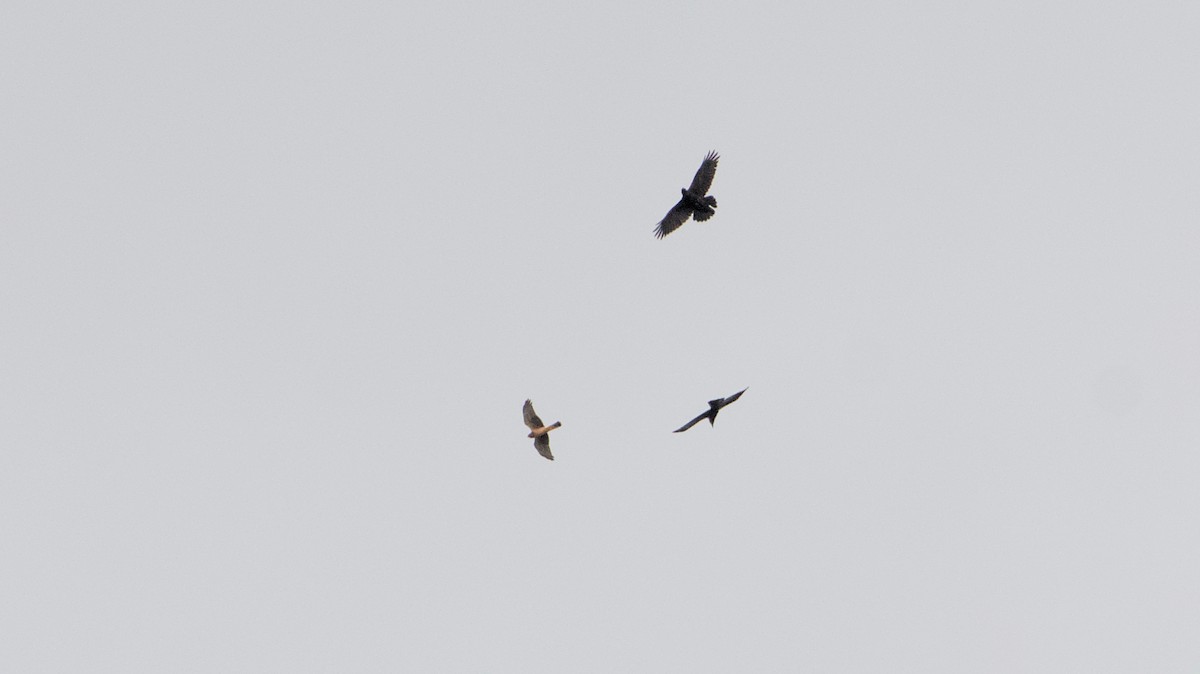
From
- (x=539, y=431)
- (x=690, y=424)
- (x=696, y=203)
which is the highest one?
(x=696, y=203)

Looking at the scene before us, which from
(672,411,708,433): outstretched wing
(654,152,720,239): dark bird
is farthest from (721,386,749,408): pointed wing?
(654,152,720,239): dark bird

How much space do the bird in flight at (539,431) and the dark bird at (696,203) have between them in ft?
37.0

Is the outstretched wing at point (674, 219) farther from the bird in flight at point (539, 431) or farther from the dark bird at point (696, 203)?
the bird in flight at point (539, 431)

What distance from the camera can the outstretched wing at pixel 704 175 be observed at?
1896 inches

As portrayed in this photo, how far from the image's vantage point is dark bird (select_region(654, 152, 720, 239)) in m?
48.2

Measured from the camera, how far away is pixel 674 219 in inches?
1921

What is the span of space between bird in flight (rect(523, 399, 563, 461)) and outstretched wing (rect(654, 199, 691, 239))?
11.5 m

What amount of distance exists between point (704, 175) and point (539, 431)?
1401cm

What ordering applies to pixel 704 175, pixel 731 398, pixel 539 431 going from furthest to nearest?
1. pixel 704 175
2. pixel 539 431
3. pixel 731 398

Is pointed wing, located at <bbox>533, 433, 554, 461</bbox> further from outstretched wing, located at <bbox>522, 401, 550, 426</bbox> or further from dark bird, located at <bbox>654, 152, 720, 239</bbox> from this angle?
dark bird, located at <bbox>654, 152, 720, 239</bbox>

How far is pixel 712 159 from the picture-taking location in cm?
4819

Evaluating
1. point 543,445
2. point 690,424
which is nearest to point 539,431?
point 543,445

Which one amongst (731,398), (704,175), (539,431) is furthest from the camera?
(704,175)

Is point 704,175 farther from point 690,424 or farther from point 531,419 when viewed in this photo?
point 690,424
